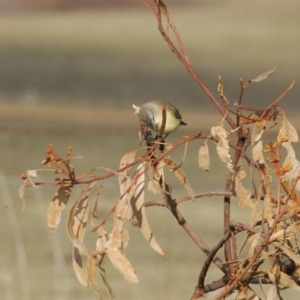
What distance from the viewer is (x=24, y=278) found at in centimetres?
220

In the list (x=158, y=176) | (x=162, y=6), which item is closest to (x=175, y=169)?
(x=158, y=176)

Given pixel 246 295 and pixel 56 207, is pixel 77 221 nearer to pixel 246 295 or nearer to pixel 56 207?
pixel 56 207

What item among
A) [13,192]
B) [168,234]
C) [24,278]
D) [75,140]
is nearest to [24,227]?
[13,192]

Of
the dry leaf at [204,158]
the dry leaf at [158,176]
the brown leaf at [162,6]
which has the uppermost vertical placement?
the brown leaf at [162,6]

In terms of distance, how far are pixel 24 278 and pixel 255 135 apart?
1783 mm

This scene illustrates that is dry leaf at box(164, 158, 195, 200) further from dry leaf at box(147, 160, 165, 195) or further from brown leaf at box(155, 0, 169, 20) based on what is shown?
brown leaf at box(155, 0, 169, 20)

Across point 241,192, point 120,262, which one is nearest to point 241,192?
point 241,192

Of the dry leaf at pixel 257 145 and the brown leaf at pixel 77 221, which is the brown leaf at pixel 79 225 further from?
the dry leaf at pixel 257 145

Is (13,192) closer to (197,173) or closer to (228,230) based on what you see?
(197,173)

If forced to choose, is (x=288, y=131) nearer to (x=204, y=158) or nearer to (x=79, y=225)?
(x=204, y=158)

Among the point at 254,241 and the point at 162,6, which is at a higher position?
the point at 162,6

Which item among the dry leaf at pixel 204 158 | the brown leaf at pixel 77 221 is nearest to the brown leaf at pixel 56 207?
the brown leaf at pixel 77 221

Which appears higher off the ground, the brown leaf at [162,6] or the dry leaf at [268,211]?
the brown leaf at [162,6]

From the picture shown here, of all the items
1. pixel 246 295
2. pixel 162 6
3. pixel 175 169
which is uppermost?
pixel 162 6
